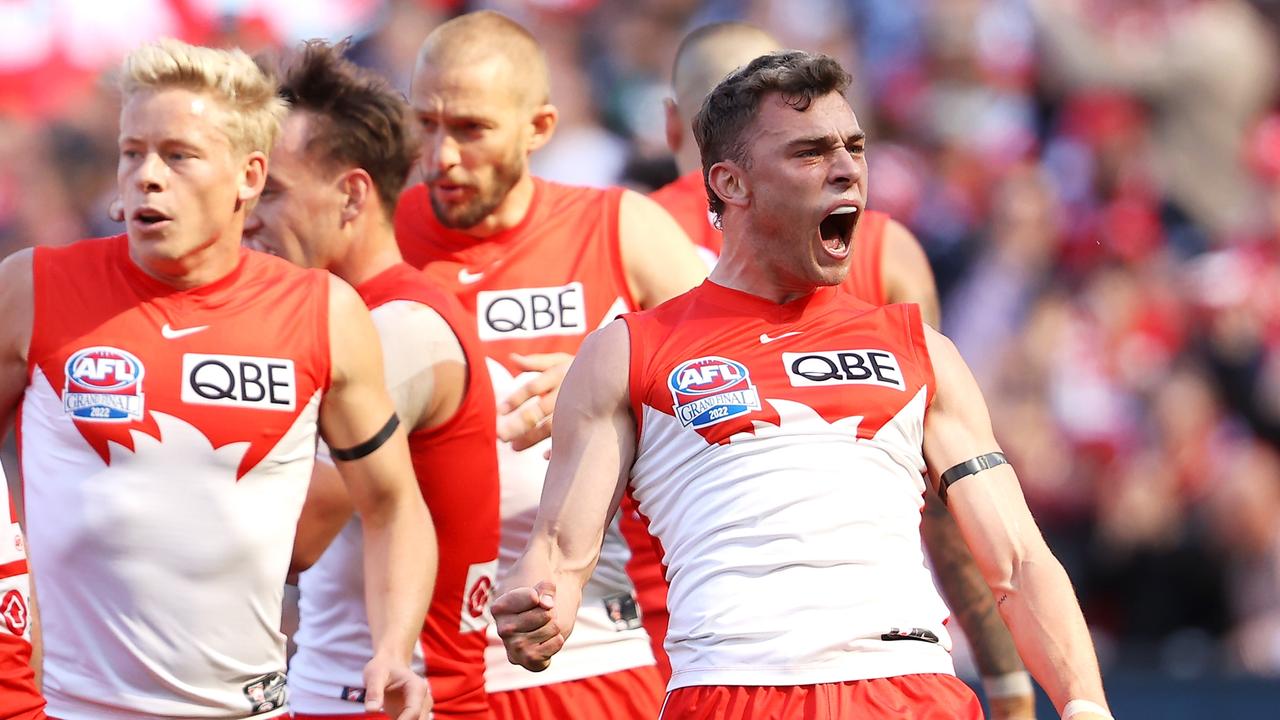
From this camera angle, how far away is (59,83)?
1061cm

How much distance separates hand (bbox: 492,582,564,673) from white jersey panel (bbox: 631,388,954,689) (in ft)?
1.27

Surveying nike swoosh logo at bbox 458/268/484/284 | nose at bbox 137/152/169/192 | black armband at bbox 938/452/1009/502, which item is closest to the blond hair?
nose at bbox 137/152/169/192

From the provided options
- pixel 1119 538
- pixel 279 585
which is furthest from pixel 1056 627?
pixel 1119 538

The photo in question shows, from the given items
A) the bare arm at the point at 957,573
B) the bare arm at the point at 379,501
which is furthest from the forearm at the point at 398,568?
the bare arm at the point at 957,573

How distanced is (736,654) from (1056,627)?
2.15 feet

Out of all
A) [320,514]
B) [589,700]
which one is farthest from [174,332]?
[589,700]

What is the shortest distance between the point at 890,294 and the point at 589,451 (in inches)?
86.0

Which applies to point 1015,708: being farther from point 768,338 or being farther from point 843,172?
point 843,172

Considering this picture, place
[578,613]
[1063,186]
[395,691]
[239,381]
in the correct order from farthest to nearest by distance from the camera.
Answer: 1. [1063,186]
2. [578,613]
3. [395,691]
4. [239,381]

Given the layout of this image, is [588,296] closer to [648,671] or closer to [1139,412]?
[648,671]

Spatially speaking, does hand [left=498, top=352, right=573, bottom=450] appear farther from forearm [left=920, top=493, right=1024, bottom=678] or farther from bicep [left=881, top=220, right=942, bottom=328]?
forearm [left=920, top=493, right=1024, bottom=678]

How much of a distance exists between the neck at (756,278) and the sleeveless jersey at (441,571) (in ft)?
3.56

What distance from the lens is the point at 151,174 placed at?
411 centimetres

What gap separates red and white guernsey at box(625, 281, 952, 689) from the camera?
3.64 m
